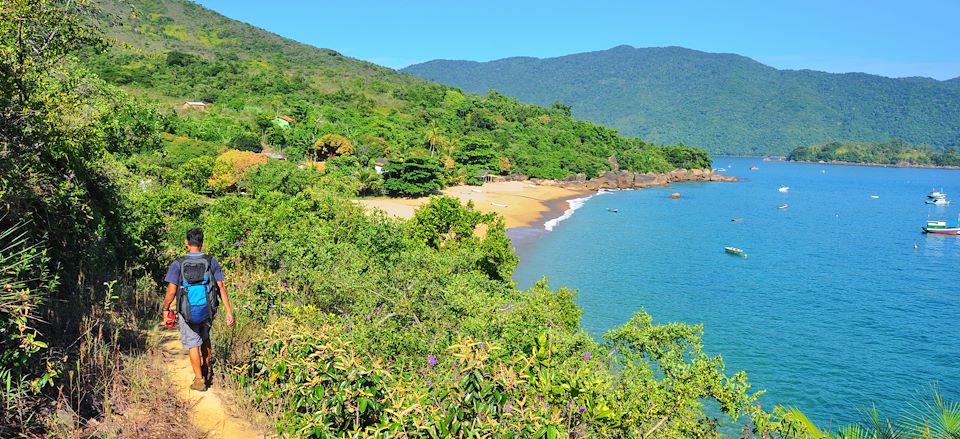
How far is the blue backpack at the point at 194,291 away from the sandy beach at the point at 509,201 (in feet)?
102

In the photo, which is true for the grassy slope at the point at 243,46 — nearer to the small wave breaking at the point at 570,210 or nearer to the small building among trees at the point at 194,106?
the small building among trees at the point at 194,106

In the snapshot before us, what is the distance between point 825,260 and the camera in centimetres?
3731

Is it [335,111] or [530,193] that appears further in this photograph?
[335,111]

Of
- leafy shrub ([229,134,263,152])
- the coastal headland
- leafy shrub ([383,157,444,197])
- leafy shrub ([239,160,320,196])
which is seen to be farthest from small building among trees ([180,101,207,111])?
leafy shrub ([239,160,320,196])

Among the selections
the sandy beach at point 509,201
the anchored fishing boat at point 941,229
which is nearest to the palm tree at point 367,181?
the sandy beach at point 509,201

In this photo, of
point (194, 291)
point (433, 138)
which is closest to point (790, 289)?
point (194, 291)

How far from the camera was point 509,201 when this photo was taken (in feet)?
175

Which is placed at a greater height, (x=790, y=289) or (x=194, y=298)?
(x=194, y=298)

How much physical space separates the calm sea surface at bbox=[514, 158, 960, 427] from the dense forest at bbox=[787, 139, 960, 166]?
140m

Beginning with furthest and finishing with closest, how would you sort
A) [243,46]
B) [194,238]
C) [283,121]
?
[243,46]
[283,121]
[194,238]

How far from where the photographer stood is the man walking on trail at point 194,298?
5.10 meters

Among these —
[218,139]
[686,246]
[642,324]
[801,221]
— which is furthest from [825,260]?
[218,139]

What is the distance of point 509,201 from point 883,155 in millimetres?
173615

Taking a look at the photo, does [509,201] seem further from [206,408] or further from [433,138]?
[206,408]
